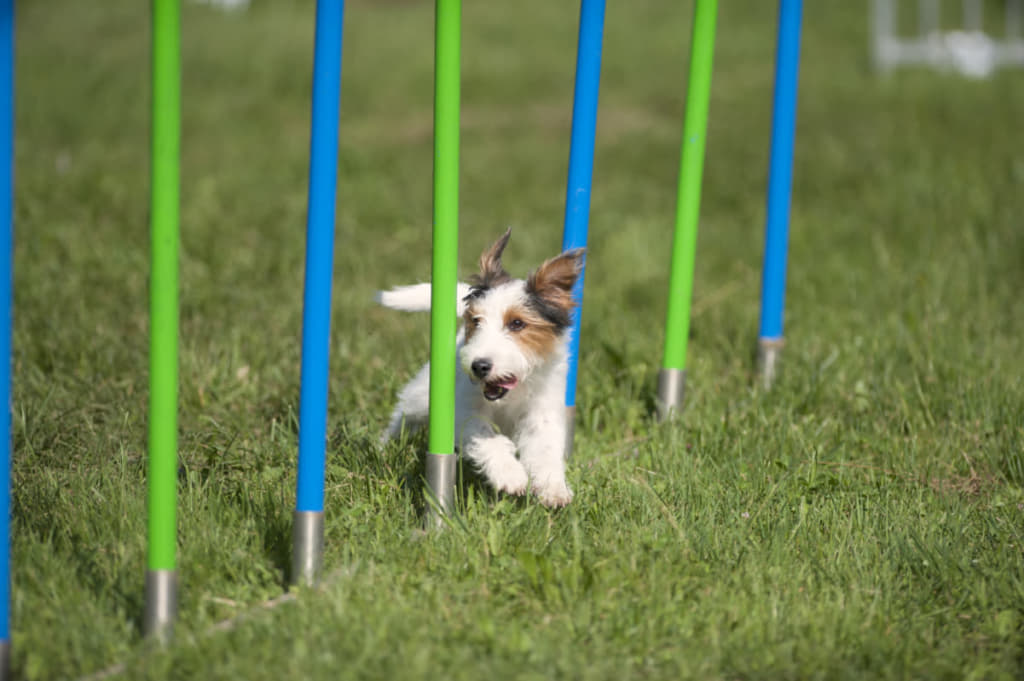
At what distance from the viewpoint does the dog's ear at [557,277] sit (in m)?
3.27

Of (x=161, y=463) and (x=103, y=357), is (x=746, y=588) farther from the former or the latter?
(x=103, y=357)

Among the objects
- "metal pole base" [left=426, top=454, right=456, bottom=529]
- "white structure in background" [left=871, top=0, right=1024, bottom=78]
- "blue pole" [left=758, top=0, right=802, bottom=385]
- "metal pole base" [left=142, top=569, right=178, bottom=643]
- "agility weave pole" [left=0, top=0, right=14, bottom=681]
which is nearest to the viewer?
"agility weave pole" [left=0, top=0, right=14, bottom=681]

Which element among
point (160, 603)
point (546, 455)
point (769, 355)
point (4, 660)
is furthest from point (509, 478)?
point (769, 355)

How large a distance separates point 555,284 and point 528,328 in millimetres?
187

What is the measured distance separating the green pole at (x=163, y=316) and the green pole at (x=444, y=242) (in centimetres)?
67

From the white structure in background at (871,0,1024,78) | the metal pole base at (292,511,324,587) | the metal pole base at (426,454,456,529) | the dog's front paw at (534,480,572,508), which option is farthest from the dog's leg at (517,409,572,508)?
the white structure in background at (871,0,1024,78)

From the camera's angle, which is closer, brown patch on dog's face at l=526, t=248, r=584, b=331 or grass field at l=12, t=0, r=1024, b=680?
grass field at l=12, t=0, r=1024, b=680

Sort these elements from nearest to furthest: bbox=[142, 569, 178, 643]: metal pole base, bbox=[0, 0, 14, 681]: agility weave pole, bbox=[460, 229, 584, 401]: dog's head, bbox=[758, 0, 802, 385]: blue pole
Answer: bbox=[0, 0, 14, 681]: agility weave pole < bbox=[142, 569, 178, 643]: metal pole base < bbox=[460, 229, 584, 401]: dog's head < bbox=[758, 0, 802, 385]: blue pole

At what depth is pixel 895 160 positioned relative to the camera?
797 cm

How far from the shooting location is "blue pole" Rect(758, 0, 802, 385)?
4430 mm

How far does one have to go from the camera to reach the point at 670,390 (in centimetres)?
399

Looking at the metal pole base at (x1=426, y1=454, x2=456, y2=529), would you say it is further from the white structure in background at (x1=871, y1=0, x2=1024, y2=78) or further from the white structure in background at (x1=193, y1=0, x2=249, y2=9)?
the white structure in background at (x1=193, y1=0, x2=249, y2=9)

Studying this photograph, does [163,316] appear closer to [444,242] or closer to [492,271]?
[444,242]

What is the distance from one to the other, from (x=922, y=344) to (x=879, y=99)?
247 inches
